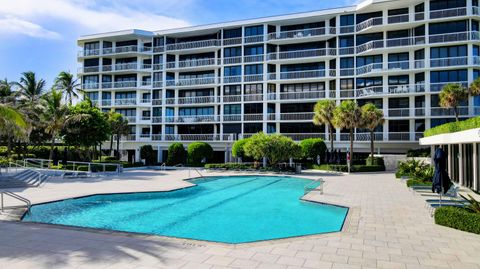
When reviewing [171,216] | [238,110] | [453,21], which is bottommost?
[171,216]

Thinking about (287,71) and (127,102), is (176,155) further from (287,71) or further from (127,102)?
(287,71)

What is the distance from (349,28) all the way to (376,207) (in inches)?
1214

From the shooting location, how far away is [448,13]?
115 ft

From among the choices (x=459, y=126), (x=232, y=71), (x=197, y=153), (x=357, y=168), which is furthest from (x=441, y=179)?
(x=232, y=71)

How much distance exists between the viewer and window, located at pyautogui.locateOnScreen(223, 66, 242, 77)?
44.0 meters

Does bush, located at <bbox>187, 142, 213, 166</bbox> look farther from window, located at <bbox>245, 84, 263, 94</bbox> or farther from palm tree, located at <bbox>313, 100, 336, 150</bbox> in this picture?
palm tree, located at <bbox>313, 100, 336, 150</bbox>

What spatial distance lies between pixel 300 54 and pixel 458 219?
1327 inches

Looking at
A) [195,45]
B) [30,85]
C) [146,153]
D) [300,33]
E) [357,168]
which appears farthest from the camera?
[195,45]

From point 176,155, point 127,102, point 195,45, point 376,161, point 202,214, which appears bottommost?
point 202,214

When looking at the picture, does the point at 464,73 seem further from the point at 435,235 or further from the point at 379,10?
the point at 435,235

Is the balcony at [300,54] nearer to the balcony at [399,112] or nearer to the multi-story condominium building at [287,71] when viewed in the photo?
the multi-story condominium building at [287,71]

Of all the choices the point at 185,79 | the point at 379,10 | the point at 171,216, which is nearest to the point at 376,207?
the point at 171,216

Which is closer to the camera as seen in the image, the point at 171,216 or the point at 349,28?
the point at 171,216

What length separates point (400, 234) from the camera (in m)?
9.21
